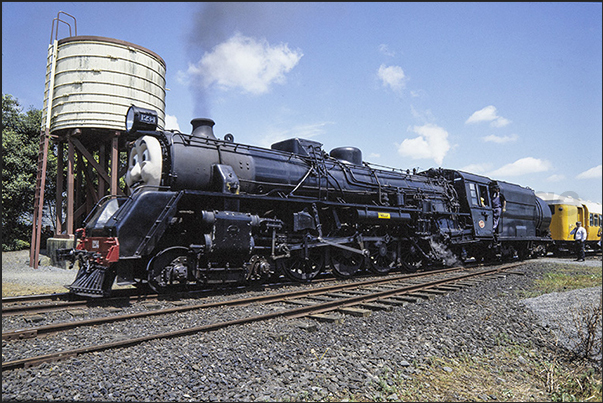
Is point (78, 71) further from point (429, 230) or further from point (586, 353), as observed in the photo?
point (586, 353)

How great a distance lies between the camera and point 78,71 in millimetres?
14203

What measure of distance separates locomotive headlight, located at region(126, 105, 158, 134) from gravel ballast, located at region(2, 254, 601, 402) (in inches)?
158

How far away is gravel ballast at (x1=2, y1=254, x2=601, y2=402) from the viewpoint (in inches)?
138

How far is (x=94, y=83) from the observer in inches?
555

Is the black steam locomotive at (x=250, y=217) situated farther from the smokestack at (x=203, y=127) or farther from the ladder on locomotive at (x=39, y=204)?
the ladder on locomotive at (x=39, y=204)

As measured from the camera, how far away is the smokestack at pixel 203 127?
8.81m

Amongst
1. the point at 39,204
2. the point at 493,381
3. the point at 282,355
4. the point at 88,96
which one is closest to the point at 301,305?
the point at 282,355

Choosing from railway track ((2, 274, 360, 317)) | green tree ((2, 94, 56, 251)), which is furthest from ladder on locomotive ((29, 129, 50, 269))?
railway track ((2, 274, 360, 317))

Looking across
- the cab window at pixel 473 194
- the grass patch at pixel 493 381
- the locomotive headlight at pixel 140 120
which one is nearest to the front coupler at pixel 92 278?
the locomotive headlight at pixel 140 120

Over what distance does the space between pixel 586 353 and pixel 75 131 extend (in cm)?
1525

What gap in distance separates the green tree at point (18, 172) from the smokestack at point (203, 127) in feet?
54.2

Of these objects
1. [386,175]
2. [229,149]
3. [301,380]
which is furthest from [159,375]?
[386,175]

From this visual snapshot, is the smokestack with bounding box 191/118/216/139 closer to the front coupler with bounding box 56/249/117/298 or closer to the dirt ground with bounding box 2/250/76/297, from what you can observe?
the front coupler with bounding box 56/249/117/298

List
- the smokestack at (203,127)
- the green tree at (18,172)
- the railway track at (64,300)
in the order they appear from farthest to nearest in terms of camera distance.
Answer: the green tree at (18,172) → the smokestack at (203,127) → the railway track at (64,300)
